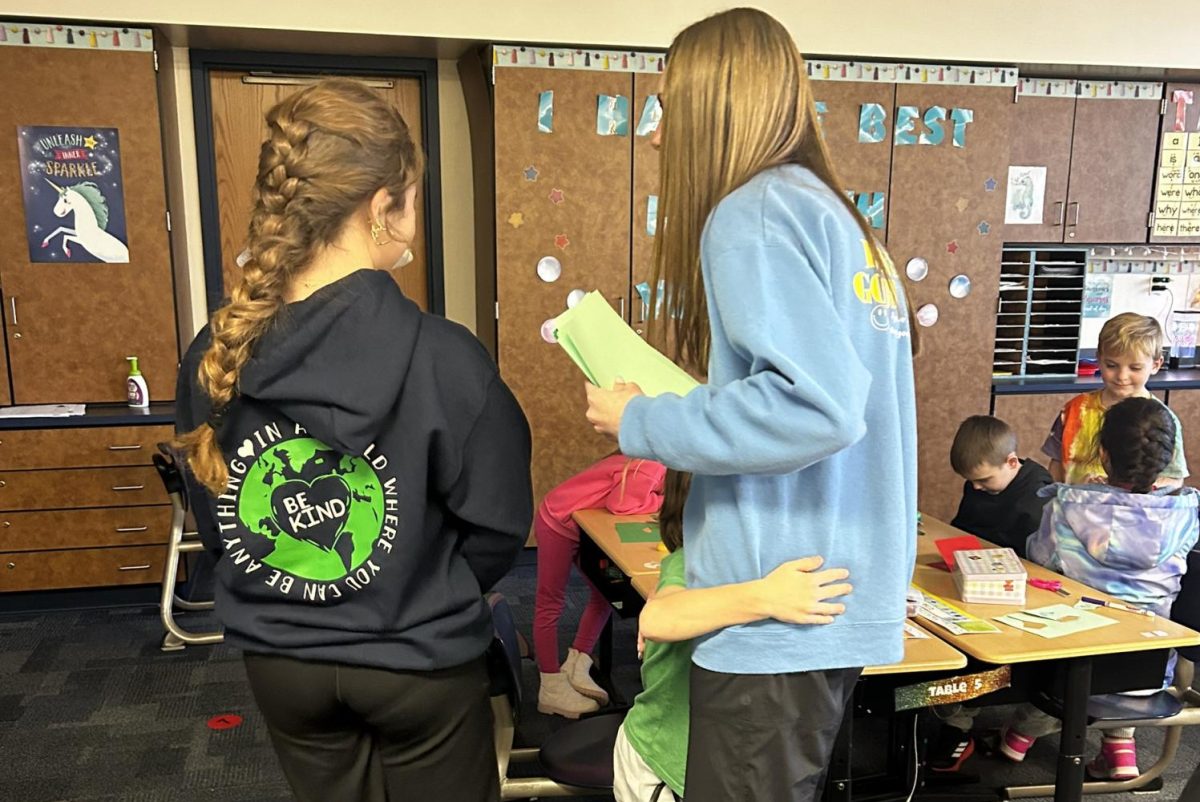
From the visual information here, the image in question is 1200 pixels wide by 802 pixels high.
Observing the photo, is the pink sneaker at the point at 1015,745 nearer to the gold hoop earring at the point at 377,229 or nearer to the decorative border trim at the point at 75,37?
the gold hoop earring at the point at 377,229

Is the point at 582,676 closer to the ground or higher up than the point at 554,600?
closer to the ground

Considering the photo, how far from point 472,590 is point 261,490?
11.9 inches

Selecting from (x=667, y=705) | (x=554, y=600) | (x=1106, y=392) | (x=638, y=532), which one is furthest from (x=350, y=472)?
(x=1106, y=392)

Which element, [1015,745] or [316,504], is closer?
[316,504]

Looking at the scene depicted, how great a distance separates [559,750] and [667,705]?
3.39 ft

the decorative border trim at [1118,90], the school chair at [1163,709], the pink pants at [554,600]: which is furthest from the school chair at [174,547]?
Result: the decorative border trim at [1118,90]

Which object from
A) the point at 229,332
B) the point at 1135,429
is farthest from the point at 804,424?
the point at 1135,429

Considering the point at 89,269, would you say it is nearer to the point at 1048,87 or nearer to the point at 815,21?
the point at 815,21

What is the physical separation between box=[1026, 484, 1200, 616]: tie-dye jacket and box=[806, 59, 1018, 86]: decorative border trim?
8.07ft

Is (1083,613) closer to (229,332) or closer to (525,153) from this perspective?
(229,332)

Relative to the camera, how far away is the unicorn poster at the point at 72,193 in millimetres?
3441

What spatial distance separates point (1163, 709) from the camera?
2059 millimetres

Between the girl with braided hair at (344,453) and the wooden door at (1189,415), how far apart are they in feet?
13.9

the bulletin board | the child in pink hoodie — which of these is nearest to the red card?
the child in pink hoodie
